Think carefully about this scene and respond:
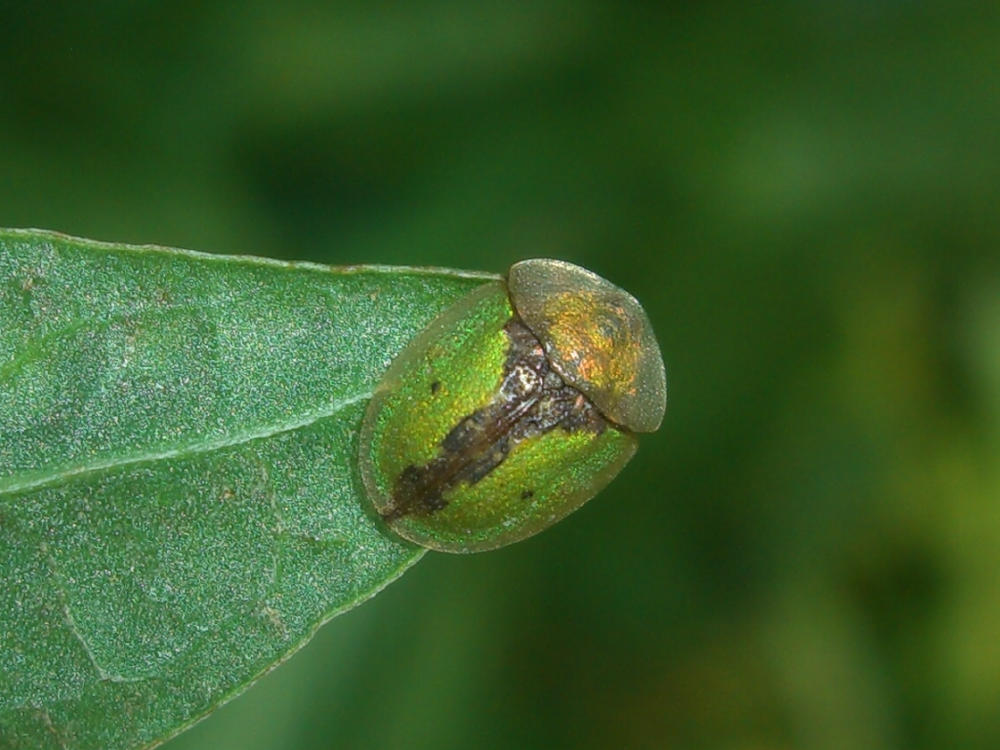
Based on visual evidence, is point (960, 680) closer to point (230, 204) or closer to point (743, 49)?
point (743, 49)

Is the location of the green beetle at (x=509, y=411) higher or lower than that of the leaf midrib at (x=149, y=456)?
lower

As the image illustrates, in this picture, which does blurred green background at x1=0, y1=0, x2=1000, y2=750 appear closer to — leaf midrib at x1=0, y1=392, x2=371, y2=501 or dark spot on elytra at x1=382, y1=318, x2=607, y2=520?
dark spot on elytra at x1=382, y1=318, x2=607, y2=520

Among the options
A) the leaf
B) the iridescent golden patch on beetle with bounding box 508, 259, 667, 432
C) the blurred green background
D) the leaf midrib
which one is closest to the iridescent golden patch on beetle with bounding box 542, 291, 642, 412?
the iridescent golden patch on beetle with bounding box 508, 259, 667, 432

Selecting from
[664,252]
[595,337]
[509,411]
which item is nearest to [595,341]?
[595,337]

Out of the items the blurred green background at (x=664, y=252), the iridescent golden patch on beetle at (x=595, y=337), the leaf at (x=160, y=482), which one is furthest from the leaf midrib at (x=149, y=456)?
the blurred green background at (x=664, y=252)

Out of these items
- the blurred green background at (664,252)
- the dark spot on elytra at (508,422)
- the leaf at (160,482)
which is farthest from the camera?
the blurred green background at (664,252)

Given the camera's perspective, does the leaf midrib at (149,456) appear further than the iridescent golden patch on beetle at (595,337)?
No

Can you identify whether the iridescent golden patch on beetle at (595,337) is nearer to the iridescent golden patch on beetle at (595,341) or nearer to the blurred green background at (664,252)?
the iridescent golden patch on beetle at (595,341)
